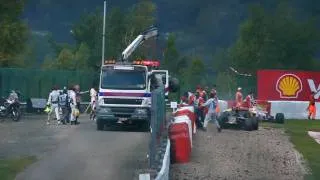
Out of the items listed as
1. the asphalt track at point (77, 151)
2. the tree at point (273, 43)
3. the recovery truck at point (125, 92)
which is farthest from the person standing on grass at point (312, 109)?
the tree at point (273, 43)

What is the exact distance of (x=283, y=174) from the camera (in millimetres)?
19094

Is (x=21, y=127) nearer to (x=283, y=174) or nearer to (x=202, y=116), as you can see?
(x=202, y=116)

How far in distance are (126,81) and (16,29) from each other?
47.8 feet

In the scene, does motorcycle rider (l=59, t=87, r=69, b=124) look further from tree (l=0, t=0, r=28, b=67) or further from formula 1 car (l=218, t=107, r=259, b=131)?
tree (l=0, t=0, r=28, b=67)

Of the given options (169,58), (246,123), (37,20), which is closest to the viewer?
(246,123)

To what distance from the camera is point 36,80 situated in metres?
51.4

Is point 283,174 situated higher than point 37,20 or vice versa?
point 37,20

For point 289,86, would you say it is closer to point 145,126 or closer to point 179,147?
point 145,126

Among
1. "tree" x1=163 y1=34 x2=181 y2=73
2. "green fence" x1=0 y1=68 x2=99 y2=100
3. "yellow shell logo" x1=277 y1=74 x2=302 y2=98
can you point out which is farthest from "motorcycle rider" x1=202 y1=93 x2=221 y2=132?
"tree" x1=163 y1=34 x2=181 y2=73

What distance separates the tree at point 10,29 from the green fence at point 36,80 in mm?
4404

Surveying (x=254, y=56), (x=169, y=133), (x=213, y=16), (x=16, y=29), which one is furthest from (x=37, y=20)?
(x=169, y=133)

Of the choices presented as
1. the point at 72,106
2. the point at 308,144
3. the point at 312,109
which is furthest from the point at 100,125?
the point at 312,109

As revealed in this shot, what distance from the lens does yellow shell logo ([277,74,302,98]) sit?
48.9 meters

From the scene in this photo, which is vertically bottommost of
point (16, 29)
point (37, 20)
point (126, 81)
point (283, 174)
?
point (283, 174)
